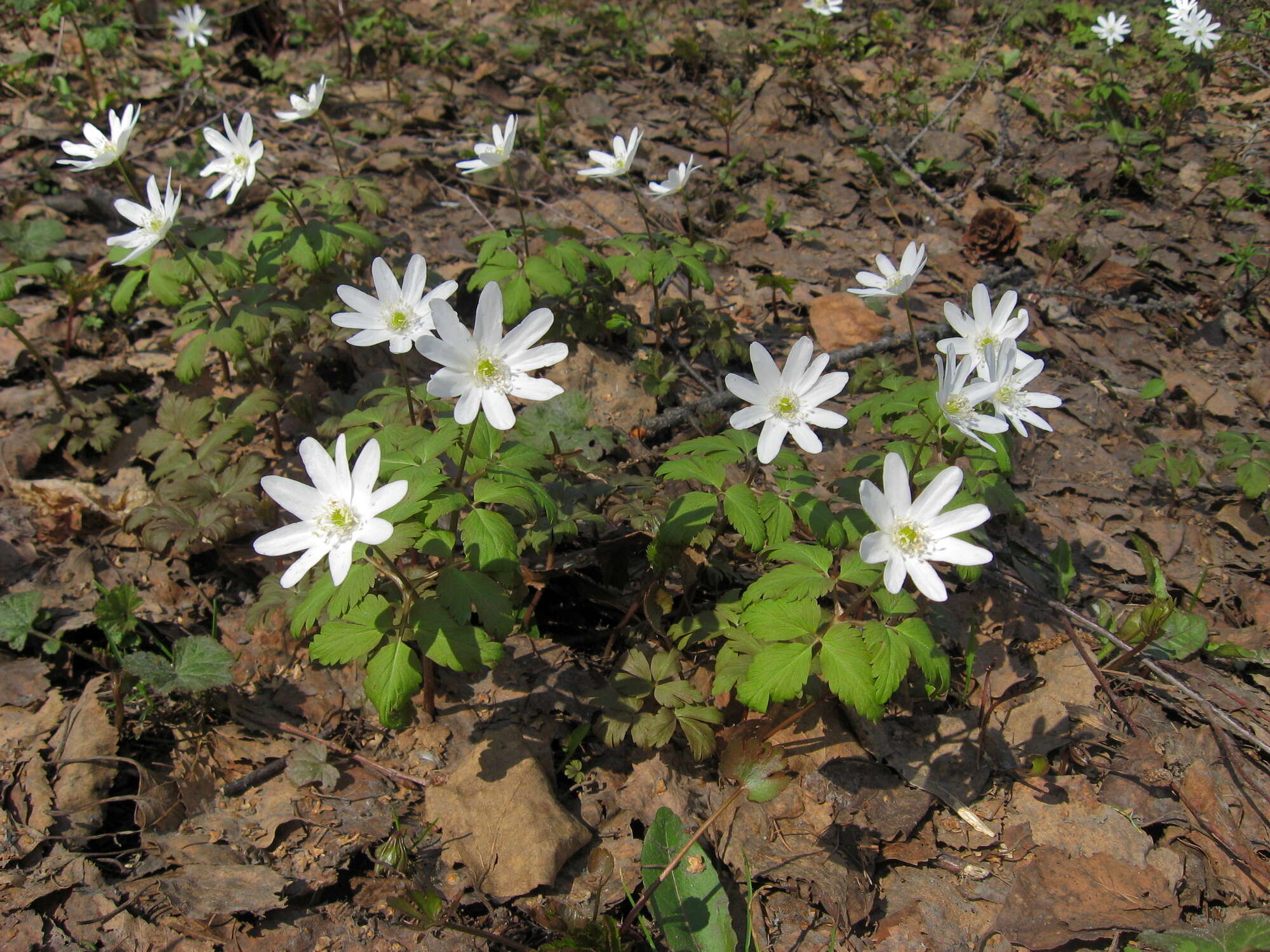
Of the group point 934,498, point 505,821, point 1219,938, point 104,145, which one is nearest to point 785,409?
point 934,498

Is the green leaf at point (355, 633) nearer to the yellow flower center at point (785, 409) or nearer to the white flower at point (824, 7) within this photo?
the yellow flower center at point (785, 409)

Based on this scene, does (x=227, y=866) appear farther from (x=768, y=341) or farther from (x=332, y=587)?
(x=768, y=341)

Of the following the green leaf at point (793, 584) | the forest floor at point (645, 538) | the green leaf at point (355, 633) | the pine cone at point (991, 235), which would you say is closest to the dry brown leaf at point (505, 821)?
the forest floor at point (645, 538)

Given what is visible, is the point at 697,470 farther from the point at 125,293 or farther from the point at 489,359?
the point at 125,293

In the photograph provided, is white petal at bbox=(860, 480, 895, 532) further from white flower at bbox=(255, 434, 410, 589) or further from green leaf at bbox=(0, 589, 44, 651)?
green leaf at bbox=(0, 589, 44, 651)

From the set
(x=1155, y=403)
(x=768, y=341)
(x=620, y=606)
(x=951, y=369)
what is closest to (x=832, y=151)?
(x=768, y=341)
